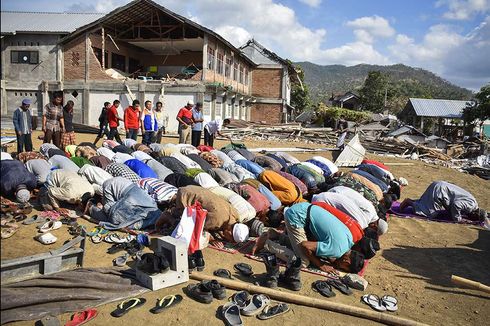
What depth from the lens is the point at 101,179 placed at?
6.64 metres

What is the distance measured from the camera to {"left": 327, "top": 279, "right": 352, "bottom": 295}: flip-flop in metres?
4.59

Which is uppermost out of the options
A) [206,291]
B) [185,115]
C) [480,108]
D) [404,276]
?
[480,108]

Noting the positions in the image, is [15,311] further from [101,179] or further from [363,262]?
[363,262]

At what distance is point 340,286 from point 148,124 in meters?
8.76

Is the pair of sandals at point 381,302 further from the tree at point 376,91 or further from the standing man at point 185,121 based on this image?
the tree at point 376,91

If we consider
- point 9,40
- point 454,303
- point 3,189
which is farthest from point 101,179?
point 9,40

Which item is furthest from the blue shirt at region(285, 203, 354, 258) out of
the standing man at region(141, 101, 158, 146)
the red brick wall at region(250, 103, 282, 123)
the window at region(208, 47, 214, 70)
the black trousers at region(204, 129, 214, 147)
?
the red brick wall at region(250, 103, 282, 123)

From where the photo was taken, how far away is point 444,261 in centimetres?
593

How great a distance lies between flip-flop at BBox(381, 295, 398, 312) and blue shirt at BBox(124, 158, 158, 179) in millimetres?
4574

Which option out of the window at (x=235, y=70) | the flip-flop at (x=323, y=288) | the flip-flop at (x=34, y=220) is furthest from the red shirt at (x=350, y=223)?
the window at (x=235, y=70)

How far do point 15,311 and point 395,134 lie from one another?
→ 23547 mm

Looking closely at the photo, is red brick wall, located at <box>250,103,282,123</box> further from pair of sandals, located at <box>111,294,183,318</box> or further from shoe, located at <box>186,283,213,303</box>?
pair of sandals, located at <box>111,294,183,318</box>

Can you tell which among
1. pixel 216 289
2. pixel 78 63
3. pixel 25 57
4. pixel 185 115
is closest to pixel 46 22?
pixel 25 57

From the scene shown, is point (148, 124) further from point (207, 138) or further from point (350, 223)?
point (350, 223)
